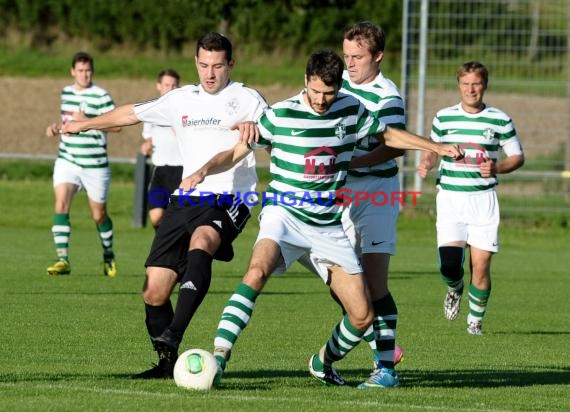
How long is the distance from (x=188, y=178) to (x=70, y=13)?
36.3m

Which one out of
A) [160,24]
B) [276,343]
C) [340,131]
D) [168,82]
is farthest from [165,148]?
[160,24]

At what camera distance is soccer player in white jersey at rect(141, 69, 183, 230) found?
52.1 feet

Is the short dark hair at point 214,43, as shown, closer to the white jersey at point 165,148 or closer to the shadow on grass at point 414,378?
the shadow on grass at point 414,378

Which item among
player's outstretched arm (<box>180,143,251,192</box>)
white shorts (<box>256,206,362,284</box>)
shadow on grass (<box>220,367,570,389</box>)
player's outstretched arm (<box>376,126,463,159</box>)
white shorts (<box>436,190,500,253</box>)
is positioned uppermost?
player's outstretched arm (<box>376,126,463,159</box>)

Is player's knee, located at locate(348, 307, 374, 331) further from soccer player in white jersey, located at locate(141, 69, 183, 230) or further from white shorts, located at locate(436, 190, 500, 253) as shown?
soccer player in white jersey, located at locate(141, 69, 183, 230)

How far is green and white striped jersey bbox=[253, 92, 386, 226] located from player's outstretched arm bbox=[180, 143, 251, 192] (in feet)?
0.72

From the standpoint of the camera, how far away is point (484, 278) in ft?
40.5

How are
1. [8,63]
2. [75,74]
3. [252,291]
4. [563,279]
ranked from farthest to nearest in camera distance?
[8,63]
[563,279]
[75,74]
[252,291]

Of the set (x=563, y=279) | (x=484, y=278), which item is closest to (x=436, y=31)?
(x=563, y=279)

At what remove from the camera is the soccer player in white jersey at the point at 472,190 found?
1229cm

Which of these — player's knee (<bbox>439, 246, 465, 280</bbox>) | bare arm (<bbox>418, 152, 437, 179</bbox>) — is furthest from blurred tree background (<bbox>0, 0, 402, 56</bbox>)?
bare arm (<bbox>418, 152, 437, 179</bbox>)

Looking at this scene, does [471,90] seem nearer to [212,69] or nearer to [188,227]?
[212,69]

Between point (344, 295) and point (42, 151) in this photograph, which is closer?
point (344, 295)

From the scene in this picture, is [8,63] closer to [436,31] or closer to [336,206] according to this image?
[436,31]
